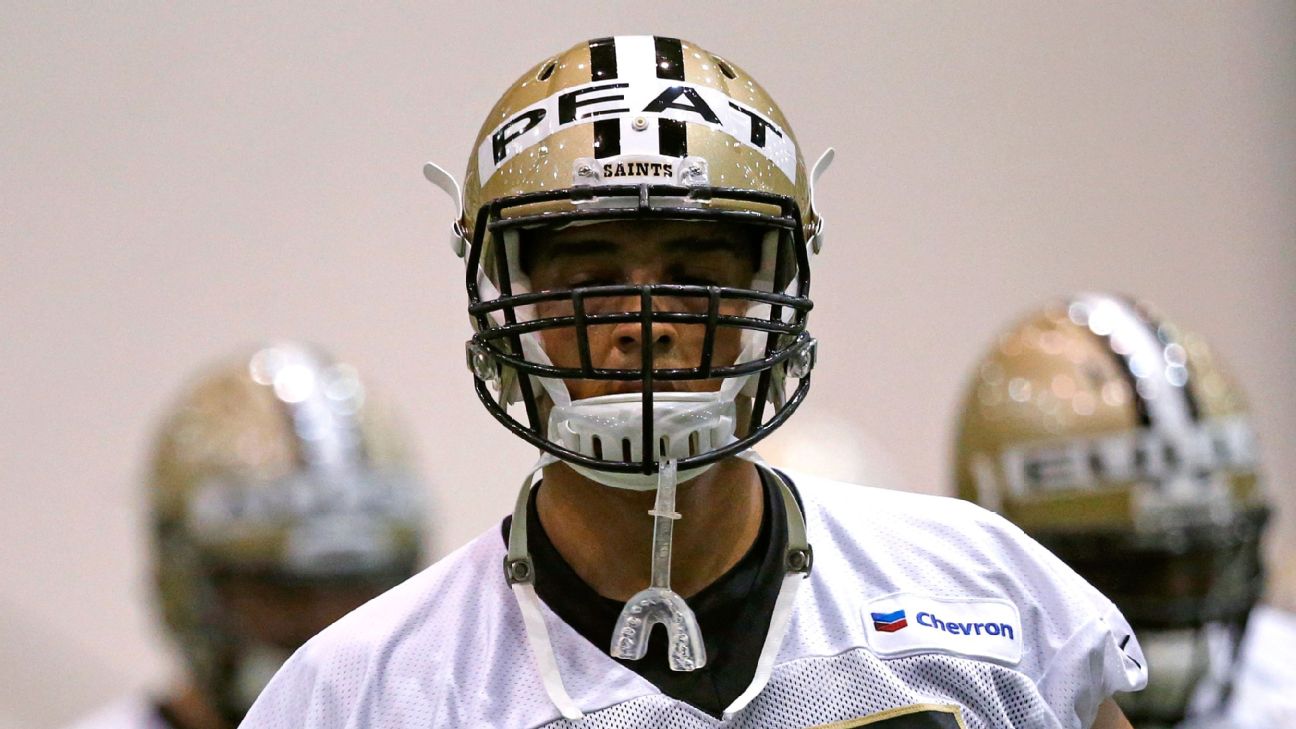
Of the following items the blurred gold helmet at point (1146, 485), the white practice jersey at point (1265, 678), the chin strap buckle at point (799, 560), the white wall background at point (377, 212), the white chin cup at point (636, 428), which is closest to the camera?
the white chin cup at point (636, 428)

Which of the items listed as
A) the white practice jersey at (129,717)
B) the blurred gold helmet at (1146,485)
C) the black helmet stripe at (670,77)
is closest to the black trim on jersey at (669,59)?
the black helmet stripe at (670,77)

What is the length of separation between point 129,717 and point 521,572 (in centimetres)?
150

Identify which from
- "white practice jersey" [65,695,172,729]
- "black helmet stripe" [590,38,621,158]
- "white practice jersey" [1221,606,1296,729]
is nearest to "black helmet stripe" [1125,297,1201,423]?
"white practice jersey" [1221,606,1296,729]

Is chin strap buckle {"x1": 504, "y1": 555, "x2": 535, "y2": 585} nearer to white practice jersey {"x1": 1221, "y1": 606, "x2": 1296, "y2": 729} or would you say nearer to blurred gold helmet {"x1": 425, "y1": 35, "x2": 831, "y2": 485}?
blurred gold helmet {"x1": 425, "y1": 35, "x2": 831, "y2": 485}

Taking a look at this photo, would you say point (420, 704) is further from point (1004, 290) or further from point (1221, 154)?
point (1221, 154)

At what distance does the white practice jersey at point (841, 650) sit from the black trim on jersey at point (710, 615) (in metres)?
0.02

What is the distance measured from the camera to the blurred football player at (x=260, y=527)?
2.85 meters

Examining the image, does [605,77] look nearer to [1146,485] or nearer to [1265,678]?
[1146,485]

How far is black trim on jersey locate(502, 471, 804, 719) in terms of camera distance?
62.4 inches

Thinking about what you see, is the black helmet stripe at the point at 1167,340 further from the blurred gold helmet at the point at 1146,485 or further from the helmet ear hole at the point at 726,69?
the helmet ear hole at the point at 726,69

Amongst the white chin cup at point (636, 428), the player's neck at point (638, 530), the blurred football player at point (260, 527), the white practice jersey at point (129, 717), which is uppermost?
the white chin cup at point (636, 428)

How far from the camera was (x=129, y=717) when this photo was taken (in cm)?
289

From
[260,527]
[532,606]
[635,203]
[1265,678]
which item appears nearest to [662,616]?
[532,606]

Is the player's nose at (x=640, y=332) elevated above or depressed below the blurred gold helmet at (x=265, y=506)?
above
